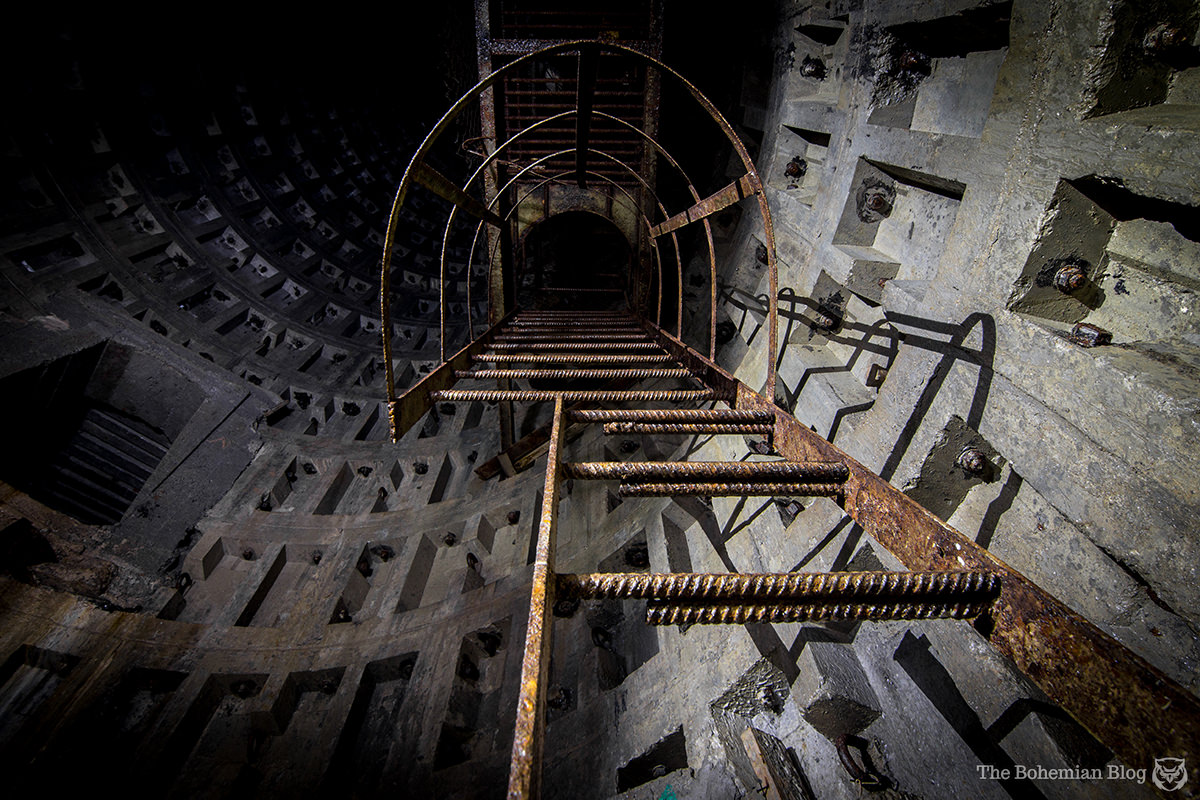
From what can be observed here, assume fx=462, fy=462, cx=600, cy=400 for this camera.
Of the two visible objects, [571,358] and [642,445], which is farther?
[642,445]

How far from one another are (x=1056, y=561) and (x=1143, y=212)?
168 centimetres

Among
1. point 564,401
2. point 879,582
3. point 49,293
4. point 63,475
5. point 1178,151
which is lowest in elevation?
point 63,475

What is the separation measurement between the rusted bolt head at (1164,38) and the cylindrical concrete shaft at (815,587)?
2581 millimetres

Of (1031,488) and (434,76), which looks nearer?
(1031,488)

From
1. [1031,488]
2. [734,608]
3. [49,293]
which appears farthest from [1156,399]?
[49,293]

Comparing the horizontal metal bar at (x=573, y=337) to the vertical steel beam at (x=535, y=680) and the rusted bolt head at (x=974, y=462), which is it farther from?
the vertical steel beam at (x=535, y=680)

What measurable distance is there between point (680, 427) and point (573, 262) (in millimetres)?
8535

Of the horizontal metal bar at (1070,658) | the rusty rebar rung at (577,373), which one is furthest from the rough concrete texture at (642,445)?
the rusty rebar rung at (577,373)

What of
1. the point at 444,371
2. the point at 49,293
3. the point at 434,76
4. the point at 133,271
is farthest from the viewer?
the point at 434,76

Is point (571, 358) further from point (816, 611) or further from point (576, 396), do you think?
point (816, 611)

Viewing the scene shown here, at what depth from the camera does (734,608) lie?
1295 millimetres

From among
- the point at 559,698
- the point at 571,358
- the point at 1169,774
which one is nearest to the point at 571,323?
the point at 571,358

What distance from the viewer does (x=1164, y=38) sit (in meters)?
2.02

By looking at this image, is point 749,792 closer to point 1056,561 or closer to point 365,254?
point 1056,561
